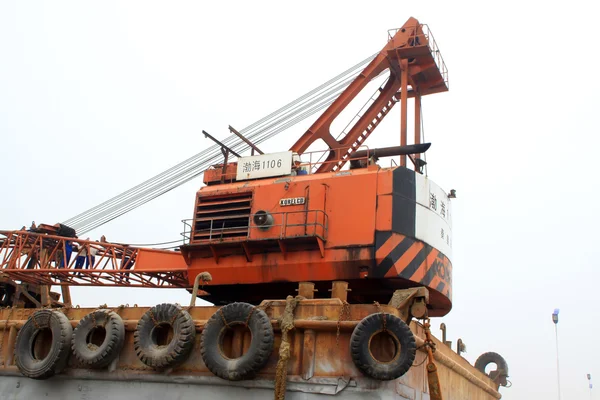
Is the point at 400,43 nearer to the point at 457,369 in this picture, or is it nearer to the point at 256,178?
the point at 256,178

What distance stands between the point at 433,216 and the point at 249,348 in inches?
247

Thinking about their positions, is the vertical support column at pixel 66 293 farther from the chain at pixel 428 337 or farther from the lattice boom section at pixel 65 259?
the chain at pixel 428 337

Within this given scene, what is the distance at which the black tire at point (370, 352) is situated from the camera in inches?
464

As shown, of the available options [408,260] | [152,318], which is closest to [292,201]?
[408,260]

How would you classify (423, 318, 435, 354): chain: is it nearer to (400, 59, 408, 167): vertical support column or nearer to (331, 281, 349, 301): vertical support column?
(331, 281, 349, 301): vertical support column

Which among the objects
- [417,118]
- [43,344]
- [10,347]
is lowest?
[10,347]

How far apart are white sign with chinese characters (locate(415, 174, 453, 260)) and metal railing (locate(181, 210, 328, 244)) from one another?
2374mm

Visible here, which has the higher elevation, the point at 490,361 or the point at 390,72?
the point at 390,72

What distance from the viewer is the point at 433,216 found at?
1639 centimetres

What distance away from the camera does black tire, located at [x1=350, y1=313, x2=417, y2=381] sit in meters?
11.8

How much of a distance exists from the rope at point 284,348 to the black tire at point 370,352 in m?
1.29

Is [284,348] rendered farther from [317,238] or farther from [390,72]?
[390,72]

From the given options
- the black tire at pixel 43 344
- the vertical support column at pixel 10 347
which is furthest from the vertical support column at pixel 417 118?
the vertical support column at pixel 10 347

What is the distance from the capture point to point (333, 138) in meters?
21.2
